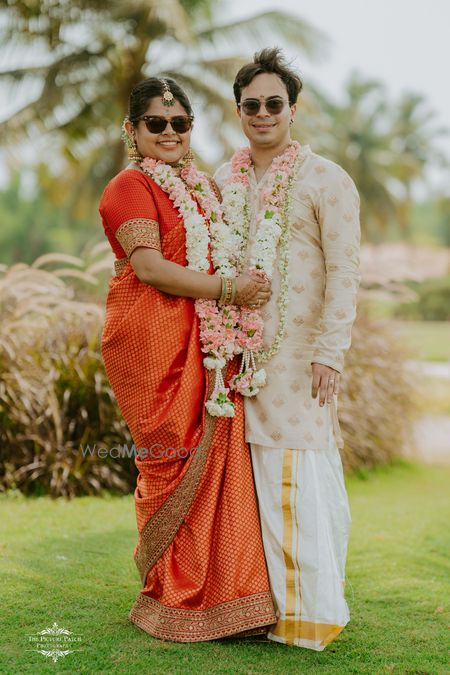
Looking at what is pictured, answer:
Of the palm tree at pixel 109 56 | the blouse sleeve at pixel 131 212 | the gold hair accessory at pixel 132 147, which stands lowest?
the blouse sleeve at pixel 131 212

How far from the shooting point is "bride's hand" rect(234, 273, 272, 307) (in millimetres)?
3236

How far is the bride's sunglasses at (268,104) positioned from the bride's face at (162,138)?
262 millimetres

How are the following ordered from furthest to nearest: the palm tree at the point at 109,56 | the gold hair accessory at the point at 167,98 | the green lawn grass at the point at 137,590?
the palm tree at the point at 109,56 < the gold hair accessory at the point at 167,98 < the green lawn grass at the point at 137,590

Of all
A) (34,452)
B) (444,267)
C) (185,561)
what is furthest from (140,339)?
(444,267)

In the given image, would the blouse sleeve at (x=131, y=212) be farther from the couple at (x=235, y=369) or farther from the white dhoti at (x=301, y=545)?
the white dhoti at (x=301, y=545)

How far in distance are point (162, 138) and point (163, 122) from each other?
7cm

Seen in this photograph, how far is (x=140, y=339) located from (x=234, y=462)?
2.08 feet

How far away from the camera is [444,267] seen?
147 feet

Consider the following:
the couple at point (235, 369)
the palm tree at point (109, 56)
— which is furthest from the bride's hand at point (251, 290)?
the palm tree at point (109, 56)

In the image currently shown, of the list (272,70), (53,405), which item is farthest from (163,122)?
(53,405)

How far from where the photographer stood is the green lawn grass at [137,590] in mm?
3078

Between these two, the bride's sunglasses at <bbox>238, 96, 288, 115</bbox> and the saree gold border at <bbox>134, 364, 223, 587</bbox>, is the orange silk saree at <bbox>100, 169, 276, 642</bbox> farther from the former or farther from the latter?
the bride's sunglasses at <bbox>238, 96, 288, 115</bbox>

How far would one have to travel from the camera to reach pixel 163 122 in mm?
3311

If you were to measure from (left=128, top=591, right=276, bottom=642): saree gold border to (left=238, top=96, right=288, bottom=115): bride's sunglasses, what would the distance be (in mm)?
1962
